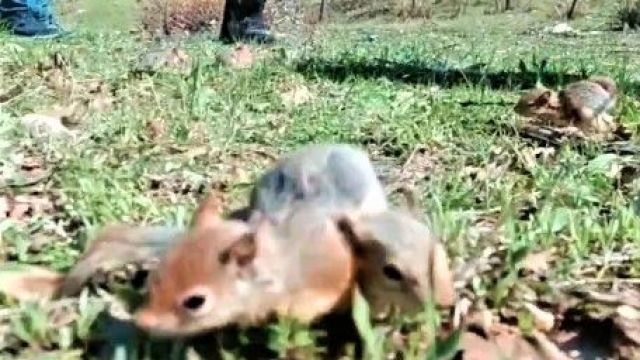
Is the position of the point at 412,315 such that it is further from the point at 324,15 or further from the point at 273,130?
the point at 324,15

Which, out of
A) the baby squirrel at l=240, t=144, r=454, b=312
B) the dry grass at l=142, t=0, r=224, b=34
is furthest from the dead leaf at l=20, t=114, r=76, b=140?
the dry grass at l=142, t=0, r=224, b=34

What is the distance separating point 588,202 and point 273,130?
4.32 ft

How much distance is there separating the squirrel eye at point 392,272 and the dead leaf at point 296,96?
8.90 feet

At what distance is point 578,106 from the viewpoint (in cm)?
364

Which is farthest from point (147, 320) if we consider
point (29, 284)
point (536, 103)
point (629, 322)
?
point (536, 103)

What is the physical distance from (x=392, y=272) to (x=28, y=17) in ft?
21.0

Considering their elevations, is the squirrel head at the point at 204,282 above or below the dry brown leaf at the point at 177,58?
above

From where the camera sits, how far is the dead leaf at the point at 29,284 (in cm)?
196

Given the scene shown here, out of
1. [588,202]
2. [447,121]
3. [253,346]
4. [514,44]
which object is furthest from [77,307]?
[514,44]

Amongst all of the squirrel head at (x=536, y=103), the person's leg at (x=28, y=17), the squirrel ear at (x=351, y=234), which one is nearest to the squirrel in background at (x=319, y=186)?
the squirrel ear at (x=351, y=234)

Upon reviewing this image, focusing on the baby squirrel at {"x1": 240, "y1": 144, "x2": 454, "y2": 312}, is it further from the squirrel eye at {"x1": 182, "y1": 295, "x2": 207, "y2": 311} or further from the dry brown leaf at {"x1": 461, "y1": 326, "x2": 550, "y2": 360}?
the squirrel eye at {"x1": 182, "y1": 295, "x2": 207, "y2": 311}

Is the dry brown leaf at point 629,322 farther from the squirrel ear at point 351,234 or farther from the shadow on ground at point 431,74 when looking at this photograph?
the shadow on ground at point 431,74

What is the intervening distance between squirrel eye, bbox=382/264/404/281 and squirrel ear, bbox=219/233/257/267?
0.54ft

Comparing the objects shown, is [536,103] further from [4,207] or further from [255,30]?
[255,30]
